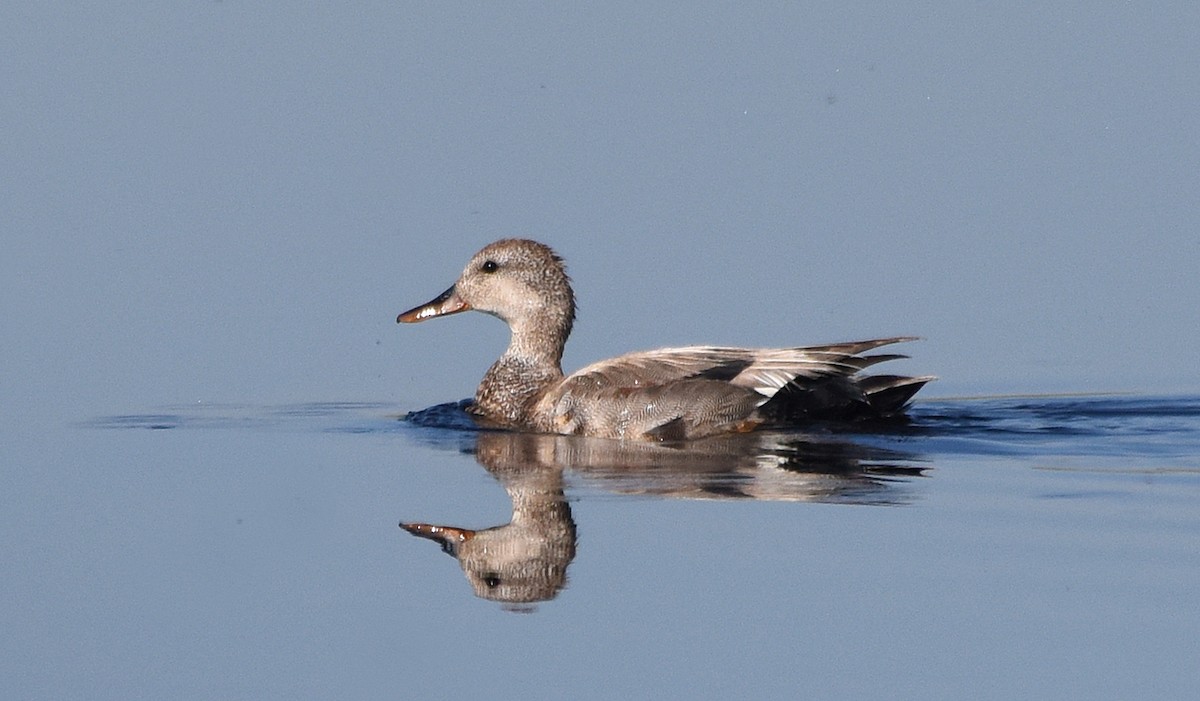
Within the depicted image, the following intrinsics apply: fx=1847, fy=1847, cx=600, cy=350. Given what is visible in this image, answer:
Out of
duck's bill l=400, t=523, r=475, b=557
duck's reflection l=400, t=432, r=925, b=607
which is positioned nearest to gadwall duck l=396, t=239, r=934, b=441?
duck's reflection l=400, t=432, r=925, b=607

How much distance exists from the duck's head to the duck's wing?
127cm

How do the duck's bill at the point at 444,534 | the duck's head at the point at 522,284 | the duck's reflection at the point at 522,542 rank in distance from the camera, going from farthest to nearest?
the duck's head at the point at 522,284 → the duck's bill at the point at 444,534 → the duck's reflection at the point at 522,542

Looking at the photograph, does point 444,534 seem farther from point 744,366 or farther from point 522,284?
point 522,284

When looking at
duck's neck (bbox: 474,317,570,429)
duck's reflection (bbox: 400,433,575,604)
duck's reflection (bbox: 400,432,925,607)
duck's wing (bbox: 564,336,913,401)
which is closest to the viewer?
duck's reflection (bbox: 400,433,575,604)

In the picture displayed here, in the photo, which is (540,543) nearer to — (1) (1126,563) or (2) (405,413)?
(1) (1126,563)

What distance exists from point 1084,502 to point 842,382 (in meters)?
2.44

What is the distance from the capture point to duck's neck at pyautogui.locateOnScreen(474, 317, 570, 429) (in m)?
12.0

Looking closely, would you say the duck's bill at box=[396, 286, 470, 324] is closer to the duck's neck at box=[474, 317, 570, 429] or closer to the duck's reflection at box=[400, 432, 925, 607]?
the duck's neck at box=[474, 317, 570, 429]

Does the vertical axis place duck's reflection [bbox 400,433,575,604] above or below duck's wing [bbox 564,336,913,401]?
below

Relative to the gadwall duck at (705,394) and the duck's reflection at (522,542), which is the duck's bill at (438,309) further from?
the duck's reflection at (522,542)

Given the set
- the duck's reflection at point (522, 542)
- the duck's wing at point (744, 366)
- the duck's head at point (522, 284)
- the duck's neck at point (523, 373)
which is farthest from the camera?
the duck's head at point (522, 284)

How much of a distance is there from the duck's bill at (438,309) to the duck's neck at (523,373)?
43cm

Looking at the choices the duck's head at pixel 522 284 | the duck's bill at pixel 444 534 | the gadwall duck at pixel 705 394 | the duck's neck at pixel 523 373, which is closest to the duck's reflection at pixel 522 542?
the duck's bill at pixel 444 534

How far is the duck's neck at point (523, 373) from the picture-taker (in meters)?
12.0
